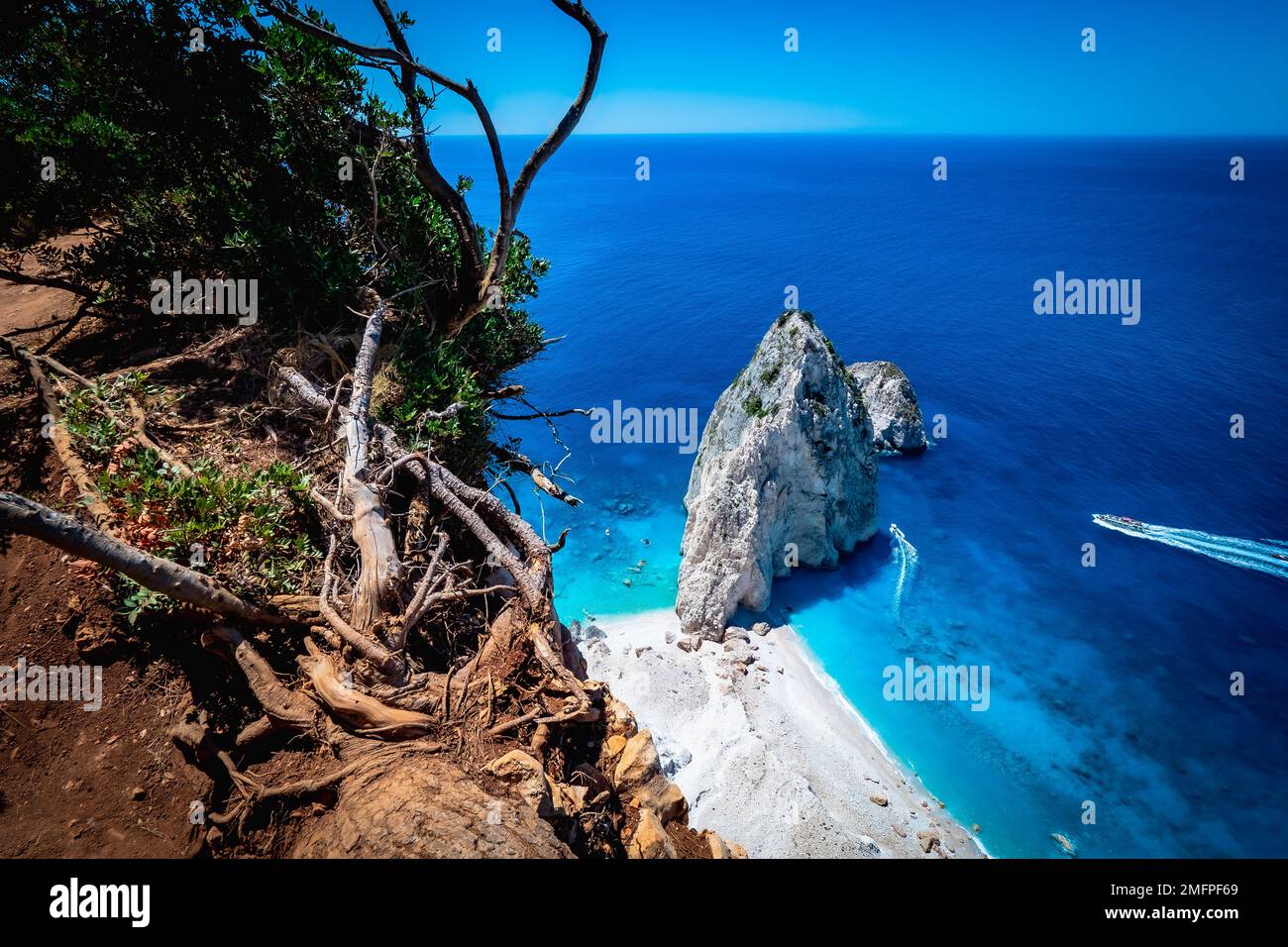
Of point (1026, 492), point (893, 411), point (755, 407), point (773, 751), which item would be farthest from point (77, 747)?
point (1026, 492)

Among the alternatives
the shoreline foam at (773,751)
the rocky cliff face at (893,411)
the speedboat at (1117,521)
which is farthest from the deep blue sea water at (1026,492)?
the rocky cliff face at (893,411)

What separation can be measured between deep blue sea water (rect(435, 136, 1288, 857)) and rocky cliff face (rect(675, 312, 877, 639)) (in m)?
2.90

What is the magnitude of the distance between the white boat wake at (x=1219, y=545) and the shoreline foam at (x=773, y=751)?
89.3 ft

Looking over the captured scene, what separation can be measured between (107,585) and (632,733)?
5.59 metres

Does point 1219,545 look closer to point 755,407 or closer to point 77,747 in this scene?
point 755,407

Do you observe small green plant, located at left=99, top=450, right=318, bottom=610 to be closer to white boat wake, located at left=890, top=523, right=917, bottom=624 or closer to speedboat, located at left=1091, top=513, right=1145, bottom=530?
white boat wake, located at left=890, top=523, right=917, bottom=624

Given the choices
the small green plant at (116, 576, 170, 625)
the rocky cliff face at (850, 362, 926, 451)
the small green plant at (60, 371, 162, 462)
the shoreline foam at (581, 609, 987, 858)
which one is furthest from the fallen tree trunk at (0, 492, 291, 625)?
the rocky cliff face at (850, 362, 926, 451)

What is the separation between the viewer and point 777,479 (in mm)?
28953

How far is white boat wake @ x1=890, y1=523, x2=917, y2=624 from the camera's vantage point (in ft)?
99.6

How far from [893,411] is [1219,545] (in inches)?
849

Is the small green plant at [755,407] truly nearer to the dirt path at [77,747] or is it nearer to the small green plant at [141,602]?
the small green plant at [141,602]

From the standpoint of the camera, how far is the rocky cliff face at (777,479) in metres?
27.2

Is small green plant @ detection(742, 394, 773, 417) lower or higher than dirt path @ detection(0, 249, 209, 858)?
higher
